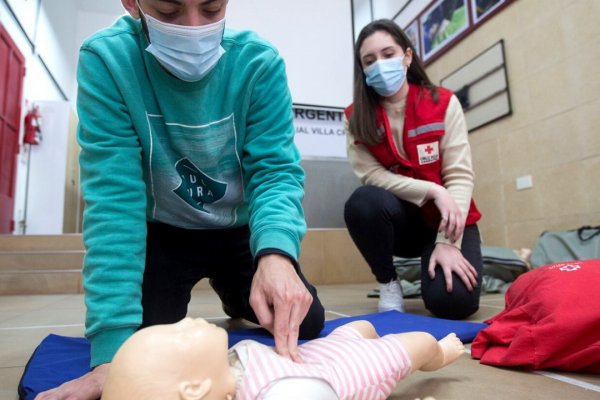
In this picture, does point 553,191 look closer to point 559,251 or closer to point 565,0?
point 559,251

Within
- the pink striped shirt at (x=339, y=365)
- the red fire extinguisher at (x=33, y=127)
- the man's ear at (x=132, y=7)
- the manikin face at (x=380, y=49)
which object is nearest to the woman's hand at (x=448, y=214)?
the manikin face at (x=380, y=49)

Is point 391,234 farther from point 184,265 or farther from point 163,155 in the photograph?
point 163,155

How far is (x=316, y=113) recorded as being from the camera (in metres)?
4.38

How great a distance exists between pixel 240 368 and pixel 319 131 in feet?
12.7

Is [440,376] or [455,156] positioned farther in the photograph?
[455,156]

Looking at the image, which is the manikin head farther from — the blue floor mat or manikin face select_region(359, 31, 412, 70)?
manikin face select_region(359, 31, 412, 70)

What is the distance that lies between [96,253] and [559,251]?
237 cm

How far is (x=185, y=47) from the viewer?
83 cm

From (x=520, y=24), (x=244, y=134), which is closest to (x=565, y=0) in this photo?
(x=520, y=24)

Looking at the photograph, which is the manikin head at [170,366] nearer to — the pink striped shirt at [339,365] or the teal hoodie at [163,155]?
the pink striped shirt at [339,365]

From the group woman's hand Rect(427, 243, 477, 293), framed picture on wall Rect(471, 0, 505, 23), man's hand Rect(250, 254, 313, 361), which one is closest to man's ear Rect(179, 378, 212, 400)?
man's hand Rect(250, 254, 313, 361)

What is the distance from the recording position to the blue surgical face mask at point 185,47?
0.81 meters

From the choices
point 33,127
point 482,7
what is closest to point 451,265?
point 482,7

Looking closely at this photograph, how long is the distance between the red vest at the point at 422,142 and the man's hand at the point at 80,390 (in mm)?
1099
